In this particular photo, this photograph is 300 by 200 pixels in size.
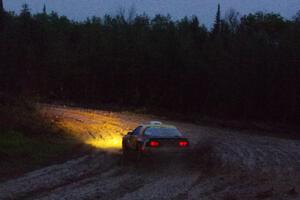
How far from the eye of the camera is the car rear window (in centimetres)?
2253

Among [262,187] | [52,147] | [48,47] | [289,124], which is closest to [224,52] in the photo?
[289,124]

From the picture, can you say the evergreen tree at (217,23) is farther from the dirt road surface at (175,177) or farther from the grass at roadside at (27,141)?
the dirt road surface at (175,177)

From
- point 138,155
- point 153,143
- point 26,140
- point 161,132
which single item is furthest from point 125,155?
point 26,140

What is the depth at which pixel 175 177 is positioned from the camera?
1905cm

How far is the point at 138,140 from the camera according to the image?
2281 centimetres

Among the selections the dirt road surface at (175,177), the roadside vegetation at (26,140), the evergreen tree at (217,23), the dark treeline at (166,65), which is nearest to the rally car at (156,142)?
the dirt road surface at (175,177)

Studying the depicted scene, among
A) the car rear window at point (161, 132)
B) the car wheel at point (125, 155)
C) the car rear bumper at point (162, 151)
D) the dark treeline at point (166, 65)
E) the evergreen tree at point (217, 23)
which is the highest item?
the evergreen tree at point (217, 23)

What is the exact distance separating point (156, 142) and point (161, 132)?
36.5 inches

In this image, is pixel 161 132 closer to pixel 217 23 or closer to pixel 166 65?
pixel 166 65

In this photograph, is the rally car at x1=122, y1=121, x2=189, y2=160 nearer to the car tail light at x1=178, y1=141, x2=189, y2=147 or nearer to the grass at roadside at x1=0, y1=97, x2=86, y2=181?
the car tail light at x1=178, y1=141, x2=189, y2=147

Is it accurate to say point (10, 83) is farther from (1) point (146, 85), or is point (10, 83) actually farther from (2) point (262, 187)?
(2) point (262, 187)

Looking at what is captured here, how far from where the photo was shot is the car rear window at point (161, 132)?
22.5m

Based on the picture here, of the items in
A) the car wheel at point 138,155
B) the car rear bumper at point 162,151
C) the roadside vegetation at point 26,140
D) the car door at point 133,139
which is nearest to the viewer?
the car rear bumper at point 162,151

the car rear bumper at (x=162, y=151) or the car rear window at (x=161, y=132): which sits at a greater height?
the car rear window at (x=161, y=132)
